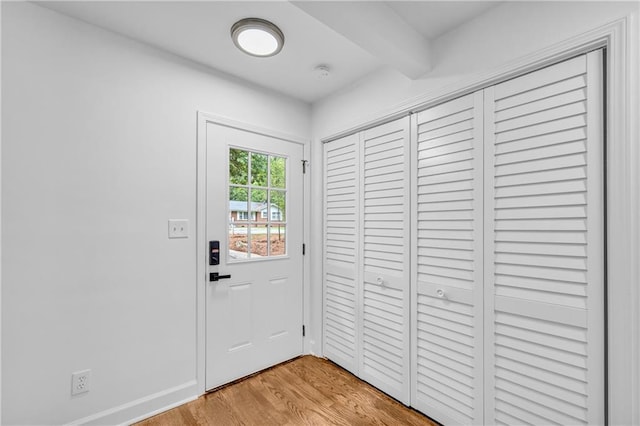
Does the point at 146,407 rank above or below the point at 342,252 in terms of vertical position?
below

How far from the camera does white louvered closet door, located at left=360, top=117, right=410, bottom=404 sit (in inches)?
77.2

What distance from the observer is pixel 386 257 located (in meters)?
2.09

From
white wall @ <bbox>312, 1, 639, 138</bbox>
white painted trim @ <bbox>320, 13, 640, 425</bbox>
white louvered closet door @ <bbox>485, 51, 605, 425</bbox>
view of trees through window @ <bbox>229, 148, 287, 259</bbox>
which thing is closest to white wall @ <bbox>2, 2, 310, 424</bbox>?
view of trees through window @ <bbox>229, 148, 287, 259</bbox>

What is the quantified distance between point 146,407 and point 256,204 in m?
1.51

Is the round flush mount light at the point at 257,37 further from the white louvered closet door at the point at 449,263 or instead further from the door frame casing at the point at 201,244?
the white louvered closet door at the point at 449,263

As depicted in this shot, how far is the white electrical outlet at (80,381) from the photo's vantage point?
159cm

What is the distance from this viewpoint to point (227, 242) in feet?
7.18

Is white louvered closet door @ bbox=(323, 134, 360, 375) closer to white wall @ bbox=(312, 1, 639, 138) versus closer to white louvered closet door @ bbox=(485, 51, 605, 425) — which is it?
white wall @ bbox=(312, 1, 639, 138)

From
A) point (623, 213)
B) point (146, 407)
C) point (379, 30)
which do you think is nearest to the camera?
point (623, 213)

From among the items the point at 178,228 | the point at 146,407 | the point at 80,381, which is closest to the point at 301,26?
the point at 178,228

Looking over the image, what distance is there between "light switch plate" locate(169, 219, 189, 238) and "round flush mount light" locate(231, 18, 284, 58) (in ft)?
3.91

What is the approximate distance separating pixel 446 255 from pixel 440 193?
1.22 ft

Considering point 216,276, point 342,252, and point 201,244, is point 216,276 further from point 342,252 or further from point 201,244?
point 342,252

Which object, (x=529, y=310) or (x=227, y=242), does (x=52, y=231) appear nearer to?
(x=227, y=242)
